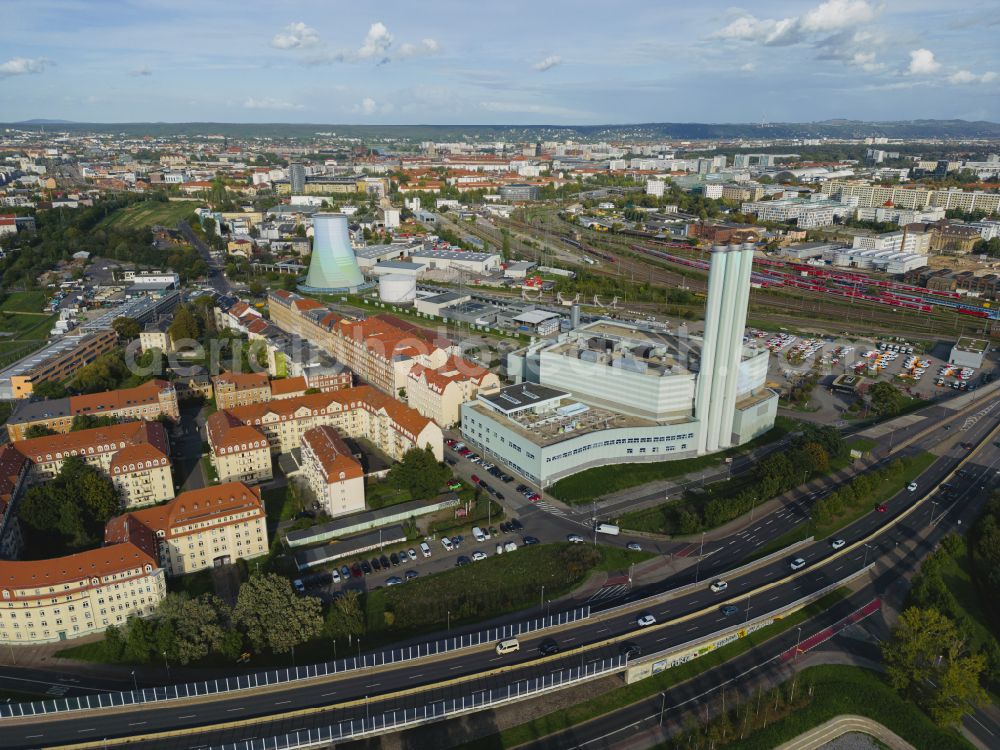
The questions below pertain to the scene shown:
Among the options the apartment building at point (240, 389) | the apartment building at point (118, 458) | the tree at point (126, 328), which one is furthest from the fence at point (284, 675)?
the tree at point (126, 328)

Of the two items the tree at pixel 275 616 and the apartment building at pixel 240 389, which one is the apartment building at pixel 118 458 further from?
the tree at pixel 275 616

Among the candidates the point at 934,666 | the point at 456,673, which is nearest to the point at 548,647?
the point at 456,673

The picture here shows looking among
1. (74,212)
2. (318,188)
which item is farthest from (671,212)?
(74,212)

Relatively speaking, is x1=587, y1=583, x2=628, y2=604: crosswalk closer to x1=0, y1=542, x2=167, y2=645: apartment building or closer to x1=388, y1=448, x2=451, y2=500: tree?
x1=388, y1=448, x2=451, y2=500: tree

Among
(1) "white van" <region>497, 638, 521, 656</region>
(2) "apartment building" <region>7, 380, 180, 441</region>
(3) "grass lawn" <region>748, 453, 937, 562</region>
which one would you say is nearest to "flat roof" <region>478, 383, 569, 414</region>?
(3) "grass lawn" <region>748, 453, 937, 562</region>

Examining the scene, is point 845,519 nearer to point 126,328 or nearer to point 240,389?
point 240,389

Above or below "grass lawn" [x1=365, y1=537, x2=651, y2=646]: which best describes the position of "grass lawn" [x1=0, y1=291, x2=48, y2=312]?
above
